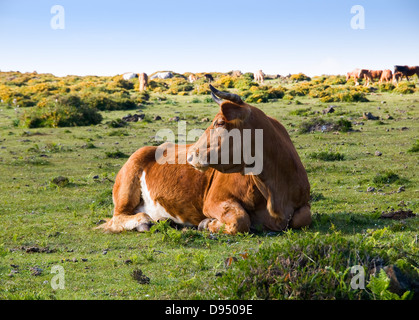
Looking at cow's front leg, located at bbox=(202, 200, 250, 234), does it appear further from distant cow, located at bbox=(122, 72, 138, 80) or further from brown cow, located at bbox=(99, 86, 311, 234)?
distant cow, located at bbox=(122, 72, 138, 80)

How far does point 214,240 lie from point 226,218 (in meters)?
0.44

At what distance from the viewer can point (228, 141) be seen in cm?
763

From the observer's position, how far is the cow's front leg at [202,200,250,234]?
7.91 meters

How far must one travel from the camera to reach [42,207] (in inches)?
454

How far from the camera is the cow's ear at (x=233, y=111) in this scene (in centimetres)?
763

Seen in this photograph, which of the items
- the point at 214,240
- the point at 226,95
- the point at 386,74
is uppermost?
the point at 386,74

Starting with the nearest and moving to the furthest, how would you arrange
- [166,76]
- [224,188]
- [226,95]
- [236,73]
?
[226,95]
[224,188]
[166,76]
[236,73]

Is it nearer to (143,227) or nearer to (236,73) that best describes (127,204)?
(143,227)

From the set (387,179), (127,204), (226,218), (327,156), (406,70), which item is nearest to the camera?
(226,218)

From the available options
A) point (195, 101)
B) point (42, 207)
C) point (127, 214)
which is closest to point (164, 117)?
point (195, 101)

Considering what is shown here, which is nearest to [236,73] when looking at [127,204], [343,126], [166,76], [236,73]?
[236,73]

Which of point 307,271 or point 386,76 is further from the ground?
point 386,76
